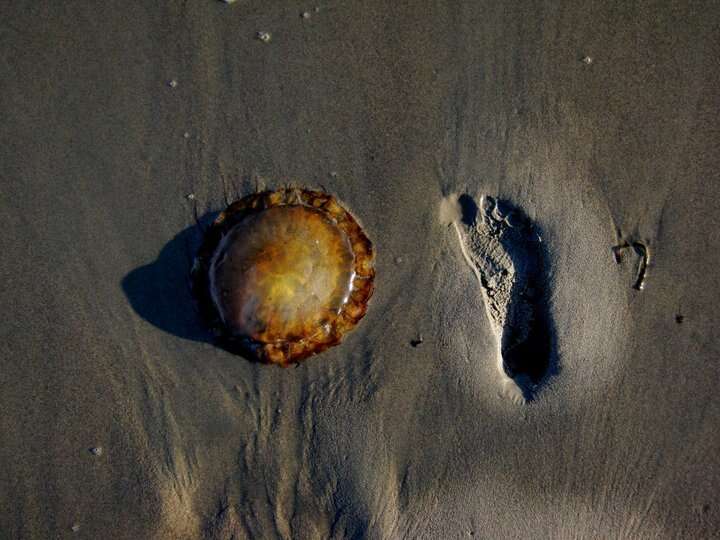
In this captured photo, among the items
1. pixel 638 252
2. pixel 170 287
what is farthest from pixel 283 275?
pixel 638 252

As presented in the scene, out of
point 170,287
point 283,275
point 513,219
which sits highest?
point 513,219

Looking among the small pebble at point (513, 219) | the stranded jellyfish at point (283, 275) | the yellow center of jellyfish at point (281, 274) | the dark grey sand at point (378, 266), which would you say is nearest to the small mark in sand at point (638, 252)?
the dark grey sand at point (378, 266)

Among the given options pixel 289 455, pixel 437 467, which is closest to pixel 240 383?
pixel 289 455

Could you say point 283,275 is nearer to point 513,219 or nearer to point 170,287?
point 170,287

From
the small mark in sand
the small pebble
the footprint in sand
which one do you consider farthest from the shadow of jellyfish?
the small mark in sand

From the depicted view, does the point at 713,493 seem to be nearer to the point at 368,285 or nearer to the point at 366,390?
the point at 366,390

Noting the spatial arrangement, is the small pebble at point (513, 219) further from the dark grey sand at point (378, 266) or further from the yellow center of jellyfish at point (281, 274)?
the yellow center of jellyfish at point (281, 274)
